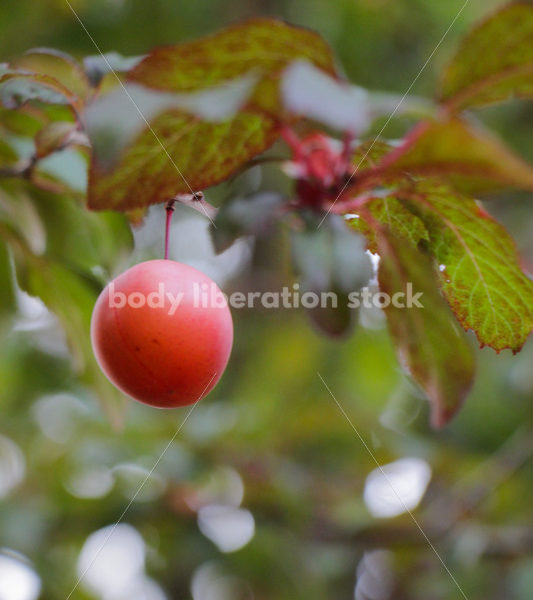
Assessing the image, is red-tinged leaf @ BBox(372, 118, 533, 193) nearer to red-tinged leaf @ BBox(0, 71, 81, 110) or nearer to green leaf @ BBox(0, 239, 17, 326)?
red-tinged leaf @ BBox(0, 71, 81, 110)

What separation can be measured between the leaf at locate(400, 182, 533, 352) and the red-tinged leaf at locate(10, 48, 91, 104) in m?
0.45

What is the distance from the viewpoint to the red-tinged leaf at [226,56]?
62 centimetres

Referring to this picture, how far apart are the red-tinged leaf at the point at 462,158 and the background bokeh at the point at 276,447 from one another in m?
1.17

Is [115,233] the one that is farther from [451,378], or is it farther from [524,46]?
[524,46]

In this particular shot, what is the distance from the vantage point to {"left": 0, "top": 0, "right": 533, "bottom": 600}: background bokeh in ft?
6.81

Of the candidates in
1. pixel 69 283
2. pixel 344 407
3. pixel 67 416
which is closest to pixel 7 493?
pixel 67 416

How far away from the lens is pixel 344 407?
2391 millimetres

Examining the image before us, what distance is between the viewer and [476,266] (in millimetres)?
801

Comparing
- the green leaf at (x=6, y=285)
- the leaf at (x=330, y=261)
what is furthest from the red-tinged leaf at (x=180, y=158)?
the green leaf at (x=6, y=285)

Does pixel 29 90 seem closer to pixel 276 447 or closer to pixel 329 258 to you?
pixel 329 258

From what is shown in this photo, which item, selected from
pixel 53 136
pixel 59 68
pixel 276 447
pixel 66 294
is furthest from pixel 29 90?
pixel 276 447

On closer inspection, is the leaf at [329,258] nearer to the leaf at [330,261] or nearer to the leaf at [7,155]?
the leaf at [330,261]

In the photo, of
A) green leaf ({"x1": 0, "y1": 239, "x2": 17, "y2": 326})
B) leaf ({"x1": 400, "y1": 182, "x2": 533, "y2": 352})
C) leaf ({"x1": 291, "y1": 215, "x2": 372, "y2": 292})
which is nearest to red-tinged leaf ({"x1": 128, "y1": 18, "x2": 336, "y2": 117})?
leaf ({"x1": 291, "y1": 215, "x2": 372, "y2": 292})

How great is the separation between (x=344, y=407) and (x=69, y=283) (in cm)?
142
